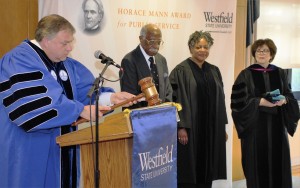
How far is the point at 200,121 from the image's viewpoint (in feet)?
13.4

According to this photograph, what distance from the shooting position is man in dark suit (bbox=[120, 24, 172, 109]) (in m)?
3.57

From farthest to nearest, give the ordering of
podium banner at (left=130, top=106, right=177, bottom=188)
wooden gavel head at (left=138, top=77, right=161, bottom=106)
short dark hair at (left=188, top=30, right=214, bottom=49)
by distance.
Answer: short dark hair at (left=188, top=30, right=214, bottom=49), wooden gavel head at (left=138, top=77, right=161, bottom=106), podium banner at (left=130, top=106, right=177, bottom=188)

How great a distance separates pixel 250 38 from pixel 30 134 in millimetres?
3832

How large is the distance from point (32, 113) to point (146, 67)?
1647mm

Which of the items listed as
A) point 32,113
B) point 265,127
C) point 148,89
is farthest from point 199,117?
point 32,113

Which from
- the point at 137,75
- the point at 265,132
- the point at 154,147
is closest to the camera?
the point at 154,147

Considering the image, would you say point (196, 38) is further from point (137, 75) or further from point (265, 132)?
point (265, 132)

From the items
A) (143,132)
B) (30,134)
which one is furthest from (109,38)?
(143,132)

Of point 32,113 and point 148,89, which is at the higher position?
point 148,89

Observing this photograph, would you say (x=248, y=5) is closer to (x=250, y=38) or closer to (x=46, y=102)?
(x=250, y=38)

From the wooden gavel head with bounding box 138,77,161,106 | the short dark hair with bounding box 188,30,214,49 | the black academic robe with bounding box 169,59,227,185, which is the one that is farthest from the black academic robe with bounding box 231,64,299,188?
the wooden gavel head with bounding box 138,77,161,106

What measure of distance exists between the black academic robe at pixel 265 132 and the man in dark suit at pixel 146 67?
2.93ft

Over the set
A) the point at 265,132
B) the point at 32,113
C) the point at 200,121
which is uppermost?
the point at 32,113

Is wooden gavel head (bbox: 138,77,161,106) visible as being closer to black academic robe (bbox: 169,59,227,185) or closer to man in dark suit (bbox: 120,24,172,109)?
man in dark suit (bbox: 120,24,172,109)
